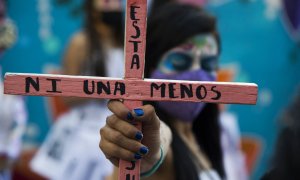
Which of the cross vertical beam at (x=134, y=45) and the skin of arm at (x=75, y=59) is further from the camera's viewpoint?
the skin of arm at (x=75, y=59)

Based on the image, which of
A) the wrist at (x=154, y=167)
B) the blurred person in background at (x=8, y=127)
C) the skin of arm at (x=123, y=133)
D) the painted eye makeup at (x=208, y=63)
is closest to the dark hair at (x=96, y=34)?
the blurred person in background at (x=8, y=127)

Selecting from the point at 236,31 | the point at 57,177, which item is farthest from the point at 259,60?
the point at 57,177

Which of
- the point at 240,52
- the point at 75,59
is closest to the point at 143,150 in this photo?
the point at 75,59

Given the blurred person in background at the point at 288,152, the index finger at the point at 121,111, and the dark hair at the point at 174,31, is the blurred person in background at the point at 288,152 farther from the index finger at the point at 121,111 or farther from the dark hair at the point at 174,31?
the dark hair at the point at 174,31

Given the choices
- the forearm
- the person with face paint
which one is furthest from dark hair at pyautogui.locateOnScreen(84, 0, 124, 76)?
the forearm

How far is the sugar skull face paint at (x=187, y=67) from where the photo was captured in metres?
1.85

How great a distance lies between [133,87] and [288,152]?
0.35m

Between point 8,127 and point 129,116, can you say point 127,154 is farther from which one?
point 8,127

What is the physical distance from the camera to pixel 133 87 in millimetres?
1285

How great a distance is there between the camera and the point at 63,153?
303 cm

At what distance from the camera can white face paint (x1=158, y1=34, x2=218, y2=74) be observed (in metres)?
1.87

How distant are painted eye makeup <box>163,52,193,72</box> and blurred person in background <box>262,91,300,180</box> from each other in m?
0.68

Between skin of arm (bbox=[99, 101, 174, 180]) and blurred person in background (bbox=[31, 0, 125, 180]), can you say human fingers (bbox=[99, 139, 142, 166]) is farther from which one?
blurred person in background (bbox=[31, 0, 125, 180])

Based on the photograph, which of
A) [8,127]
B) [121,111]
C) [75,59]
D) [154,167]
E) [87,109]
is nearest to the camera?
[121,111]
